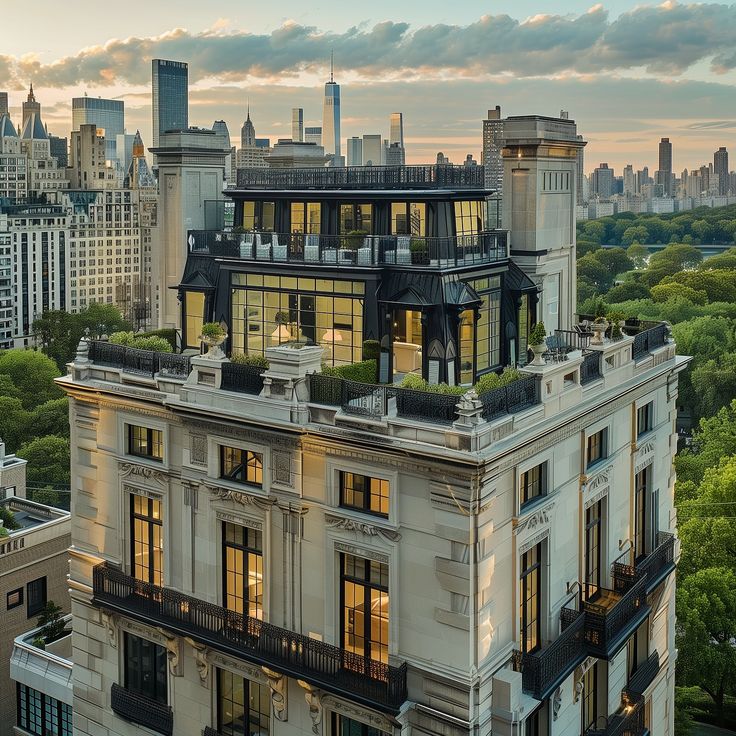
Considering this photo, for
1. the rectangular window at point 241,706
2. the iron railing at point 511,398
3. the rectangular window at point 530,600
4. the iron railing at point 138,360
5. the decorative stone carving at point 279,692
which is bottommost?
the rectangular window at point 241,706

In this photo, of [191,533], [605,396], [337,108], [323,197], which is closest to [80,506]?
[191,533]

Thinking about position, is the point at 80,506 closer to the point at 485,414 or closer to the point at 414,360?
the point at 414,360

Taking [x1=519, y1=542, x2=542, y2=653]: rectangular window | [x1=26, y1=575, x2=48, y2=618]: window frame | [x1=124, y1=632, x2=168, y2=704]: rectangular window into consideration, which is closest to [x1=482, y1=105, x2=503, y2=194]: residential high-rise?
[x1=519, y1=542, x2=542, y2=653]: rectangular window

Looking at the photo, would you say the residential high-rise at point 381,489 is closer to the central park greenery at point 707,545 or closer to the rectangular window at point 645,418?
the rectangular window at point 645,418

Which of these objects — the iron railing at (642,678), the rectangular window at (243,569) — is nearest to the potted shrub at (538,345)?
the rectangular window at (243,569)

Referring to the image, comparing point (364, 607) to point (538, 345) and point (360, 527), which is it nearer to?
point (360, 527)

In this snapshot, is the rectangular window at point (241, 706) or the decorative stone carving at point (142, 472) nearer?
the rectangular window at point (241, 706)

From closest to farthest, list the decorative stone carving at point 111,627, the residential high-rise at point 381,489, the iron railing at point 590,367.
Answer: the residential high-rise at point 381,489
the iron railing at point 590,367
the decorative stone carving at point 111,627
